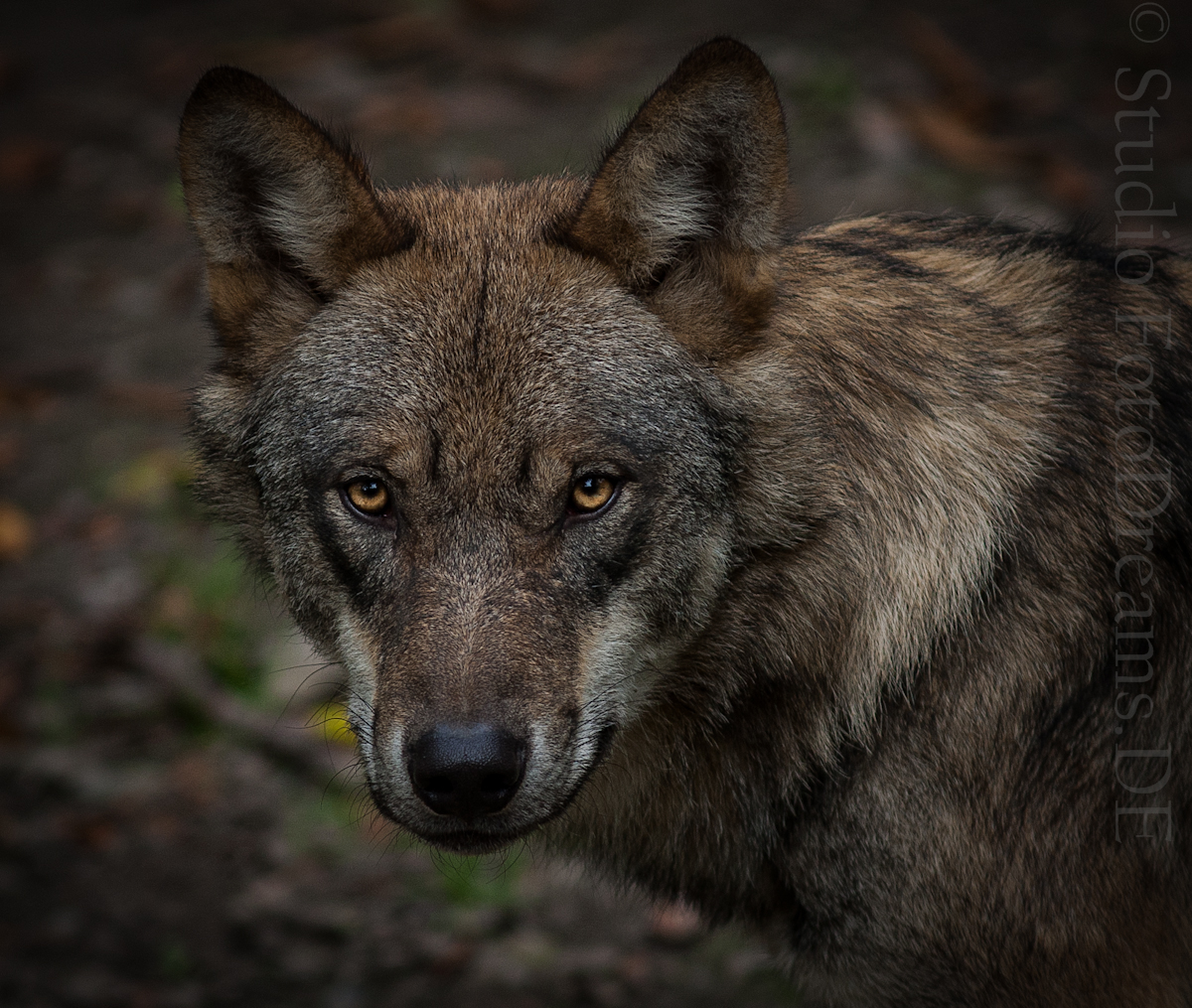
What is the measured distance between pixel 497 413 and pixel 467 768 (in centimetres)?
98

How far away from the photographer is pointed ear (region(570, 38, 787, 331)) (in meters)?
3.16

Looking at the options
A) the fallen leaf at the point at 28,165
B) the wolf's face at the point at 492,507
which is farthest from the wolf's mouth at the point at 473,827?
the fallen leaf at the point at 28,165

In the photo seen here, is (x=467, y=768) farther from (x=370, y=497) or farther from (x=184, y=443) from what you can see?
(x=184, y=443)

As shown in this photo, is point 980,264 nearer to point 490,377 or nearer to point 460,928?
point 490,377

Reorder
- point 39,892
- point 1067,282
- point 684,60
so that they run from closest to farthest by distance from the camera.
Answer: point 684,60 → point 1067,282 → point 39,892

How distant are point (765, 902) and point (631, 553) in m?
1.30

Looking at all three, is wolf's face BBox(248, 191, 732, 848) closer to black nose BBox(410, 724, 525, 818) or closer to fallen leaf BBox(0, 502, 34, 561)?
black nose BBox(410, 724, 525, 818)

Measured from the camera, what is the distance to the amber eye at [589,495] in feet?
10.9

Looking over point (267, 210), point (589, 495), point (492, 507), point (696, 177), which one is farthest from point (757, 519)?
point (267, 210)

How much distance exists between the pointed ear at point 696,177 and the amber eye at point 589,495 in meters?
0.64

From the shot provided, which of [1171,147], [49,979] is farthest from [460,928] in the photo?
[1171,147]

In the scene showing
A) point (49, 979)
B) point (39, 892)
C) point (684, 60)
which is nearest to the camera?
point (684, 60)

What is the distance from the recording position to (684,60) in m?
3.08

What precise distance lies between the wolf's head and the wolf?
11 mm
